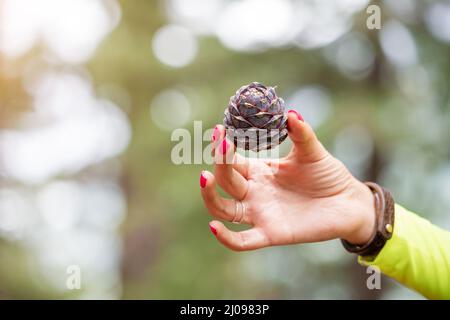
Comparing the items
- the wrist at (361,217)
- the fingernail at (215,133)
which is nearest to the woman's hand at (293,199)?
the wrist at (361,217)

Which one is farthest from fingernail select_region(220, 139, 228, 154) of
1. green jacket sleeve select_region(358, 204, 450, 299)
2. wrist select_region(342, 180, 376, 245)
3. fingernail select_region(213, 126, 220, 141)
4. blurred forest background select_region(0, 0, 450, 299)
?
→ blurred forest background select_region(0, 0, 450, 299)

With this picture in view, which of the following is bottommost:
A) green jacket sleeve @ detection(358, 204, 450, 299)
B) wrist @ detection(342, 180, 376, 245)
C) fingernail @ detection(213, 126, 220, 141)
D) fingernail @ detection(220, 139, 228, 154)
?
green jacket sleeve @ detection(358, 204, 450, 299)

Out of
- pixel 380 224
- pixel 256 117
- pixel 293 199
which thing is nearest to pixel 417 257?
pixel 380 224

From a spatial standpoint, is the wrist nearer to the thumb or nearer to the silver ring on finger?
the thumb

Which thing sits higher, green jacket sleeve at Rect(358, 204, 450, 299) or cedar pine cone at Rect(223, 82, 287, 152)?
cedar pine cone at Rect(223, 82, 287, 152)

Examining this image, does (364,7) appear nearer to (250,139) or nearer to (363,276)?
(363,276)

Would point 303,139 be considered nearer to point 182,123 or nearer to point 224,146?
point 224,146

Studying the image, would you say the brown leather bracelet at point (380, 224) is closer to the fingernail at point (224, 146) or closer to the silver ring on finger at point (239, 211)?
the silver ring on finger at point (239, 211)
